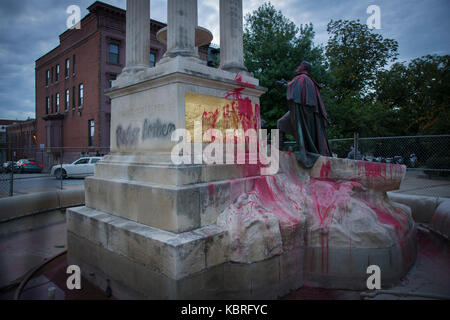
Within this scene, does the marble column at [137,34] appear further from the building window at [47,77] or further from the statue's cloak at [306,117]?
the building window at [47,77]

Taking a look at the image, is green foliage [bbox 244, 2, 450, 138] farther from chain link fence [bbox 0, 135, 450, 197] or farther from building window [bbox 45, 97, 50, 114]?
building window [bbox 45, 97, 50, 114]

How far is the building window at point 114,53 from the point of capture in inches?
1019

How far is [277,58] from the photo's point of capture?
59.5ft

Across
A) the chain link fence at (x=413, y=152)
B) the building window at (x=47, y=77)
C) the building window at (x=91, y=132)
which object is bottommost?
the chain link fence at (x=413, y=152)

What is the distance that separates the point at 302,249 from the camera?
4223 mm

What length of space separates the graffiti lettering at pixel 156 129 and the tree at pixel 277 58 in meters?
12.9

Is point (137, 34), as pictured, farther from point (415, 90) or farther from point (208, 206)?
point (415, 90)

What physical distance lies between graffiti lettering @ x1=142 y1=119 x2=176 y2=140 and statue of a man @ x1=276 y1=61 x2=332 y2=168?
98.6 inches

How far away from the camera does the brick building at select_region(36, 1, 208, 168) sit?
25.2 metres

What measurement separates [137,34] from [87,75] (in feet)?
83.3

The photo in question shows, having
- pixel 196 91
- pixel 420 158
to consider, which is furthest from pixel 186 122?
pixel 420 158

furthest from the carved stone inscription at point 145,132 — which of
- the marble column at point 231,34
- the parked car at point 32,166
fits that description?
the parked car at point 32,166
